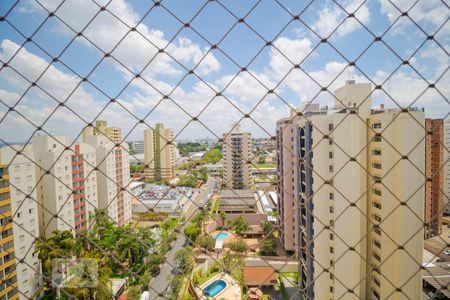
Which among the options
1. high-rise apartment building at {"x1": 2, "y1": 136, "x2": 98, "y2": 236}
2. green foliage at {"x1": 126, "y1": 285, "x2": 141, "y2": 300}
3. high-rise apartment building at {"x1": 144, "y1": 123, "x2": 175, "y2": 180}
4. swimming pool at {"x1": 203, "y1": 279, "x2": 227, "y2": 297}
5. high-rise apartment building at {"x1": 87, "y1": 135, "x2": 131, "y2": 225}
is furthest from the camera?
high-rise apartment building at {"x1": 144, "y1": 123, "x2": 175, "y2": 180}

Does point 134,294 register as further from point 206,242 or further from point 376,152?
point 376,152

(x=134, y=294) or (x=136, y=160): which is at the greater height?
(x=136, y=160)

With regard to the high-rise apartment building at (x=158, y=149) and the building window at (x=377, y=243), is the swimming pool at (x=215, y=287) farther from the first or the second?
the high-rise apartment building at (x=158, y=149)

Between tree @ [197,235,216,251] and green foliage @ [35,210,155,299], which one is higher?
green foliage @ [35,210,155,299]

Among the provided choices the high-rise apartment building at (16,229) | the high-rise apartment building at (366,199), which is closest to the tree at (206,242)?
the high-rise apartment building at (366,199)

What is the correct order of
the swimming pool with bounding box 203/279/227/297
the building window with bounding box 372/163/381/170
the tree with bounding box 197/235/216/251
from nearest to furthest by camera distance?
the building window with bounding box 372/163/381/170 < the swimming pool with bounding box 203/279/227/297 < the tree with bounding box 197/235/216/251

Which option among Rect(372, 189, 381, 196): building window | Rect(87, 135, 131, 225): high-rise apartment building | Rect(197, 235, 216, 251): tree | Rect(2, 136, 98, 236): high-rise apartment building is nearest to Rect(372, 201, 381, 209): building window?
Rect(372, 189, 381, 196): building window

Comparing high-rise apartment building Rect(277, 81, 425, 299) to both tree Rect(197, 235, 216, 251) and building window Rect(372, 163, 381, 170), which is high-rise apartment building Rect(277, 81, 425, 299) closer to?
building window Rect(372, 163, 381, 170)

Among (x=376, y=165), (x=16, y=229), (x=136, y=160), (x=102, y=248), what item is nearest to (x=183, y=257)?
(x=102, y=248)

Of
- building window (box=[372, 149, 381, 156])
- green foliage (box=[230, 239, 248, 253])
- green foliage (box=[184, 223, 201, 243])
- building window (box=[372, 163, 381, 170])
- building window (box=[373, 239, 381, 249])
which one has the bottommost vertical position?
green foliage (box=[230, 239, 248, 253])
